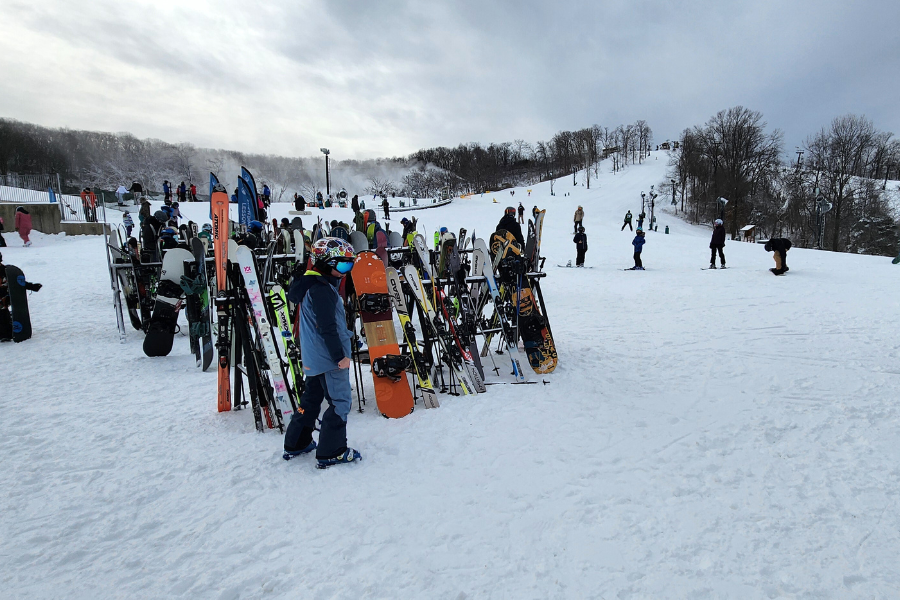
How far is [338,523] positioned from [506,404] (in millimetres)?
2247

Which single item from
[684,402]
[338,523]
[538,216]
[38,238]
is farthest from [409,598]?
[38,238]

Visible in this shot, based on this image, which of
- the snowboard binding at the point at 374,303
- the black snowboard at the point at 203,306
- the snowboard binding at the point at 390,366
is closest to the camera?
the snowboard binding at the point at 390,366

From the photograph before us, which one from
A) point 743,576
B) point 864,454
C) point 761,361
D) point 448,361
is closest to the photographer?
point 743,576

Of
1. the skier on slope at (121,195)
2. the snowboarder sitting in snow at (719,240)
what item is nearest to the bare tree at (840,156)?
the snowboarder sitting in snow at (719,240)

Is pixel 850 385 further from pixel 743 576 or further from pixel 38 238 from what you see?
pixel 38 238

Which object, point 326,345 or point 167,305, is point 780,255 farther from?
point 167,305

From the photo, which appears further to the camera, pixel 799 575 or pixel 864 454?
pixel 864 454

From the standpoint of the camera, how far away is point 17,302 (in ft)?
22.0

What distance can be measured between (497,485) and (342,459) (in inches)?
48.1

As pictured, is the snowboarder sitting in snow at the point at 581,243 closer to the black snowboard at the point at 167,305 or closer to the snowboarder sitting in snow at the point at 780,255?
the snowboarder sitting in snow at the point at 780,255

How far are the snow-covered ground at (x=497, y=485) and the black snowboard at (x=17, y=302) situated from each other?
59cm

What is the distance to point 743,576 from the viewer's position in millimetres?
2393

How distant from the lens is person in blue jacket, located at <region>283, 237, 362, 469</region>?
10.6 feet

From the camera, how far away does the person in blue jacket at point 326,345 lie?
10.6 feet
